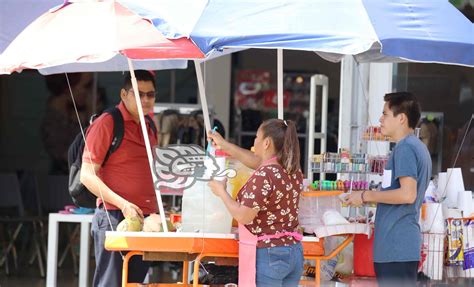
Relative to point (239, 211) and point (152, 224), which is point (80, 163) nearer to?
point (152, 224)

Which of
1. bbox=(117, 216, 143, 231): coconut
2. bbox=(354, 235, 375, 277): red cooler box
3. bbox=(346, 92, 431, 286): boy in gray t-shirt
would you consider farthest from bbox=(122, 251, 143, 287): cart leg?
bbox=(354, 235, 375, 277): red cooler box

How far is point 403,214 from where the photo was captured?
18.3ft

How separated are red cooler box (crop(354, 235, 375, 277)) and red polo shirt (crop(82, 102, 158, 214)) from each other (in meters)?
1.29

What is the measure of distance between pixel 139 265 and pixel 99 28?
155 centimetres

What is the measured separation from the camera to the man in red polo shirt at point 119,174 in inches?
230

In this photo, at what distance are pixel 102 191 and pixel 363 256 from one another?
5.49ft

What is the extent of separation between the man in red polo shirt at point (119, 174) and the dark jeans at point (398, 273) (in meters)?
1.43

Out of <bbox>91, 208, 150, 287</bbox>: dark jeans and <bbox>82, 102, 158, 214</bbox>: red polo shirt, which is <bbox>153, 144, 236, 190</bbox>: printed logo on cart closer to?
<bbox>82, 102, 158, 214</bbox>: red polo shirt

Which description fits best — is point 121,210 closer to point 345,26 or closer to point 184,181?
point 184,181

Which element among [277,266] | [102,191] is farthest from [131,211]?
[277,266]

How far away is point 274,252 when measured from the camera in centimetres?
515

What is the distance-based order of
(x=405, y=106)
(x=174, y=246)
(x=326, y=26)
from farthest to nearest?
(x=405, y=106)
(x=174, y=246)
(x=326, y=26)

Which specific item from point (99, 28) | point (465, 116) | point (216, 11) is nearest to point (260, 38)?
point (216, 11)

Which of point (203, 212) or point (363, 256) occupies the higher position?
point (203, 212)
